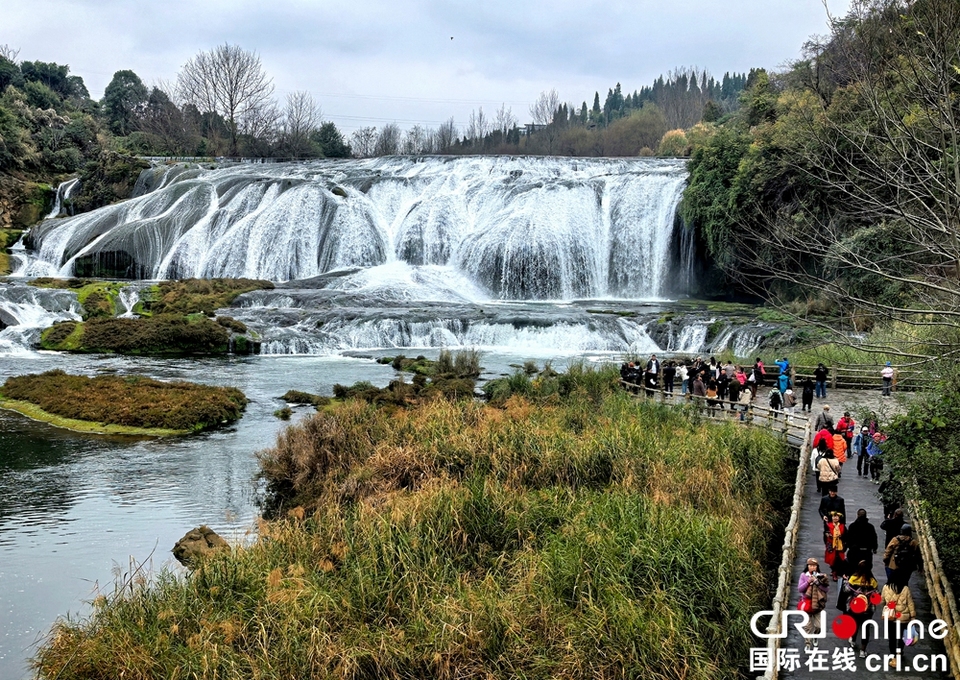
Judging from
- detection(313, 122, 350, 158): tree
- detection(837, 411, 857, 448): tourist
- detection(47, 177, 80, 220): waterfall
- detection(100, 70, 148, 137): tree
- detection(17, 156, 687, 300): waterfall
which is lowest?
detection(837, 411, 857, 448): tourist

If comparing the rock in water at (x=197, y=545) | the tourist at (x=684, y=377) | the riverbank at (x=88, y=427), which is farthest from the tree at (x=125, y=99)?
the rock in water at (x=197, y=545)

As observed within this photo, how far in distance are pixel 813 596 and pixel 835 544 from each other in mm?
1501

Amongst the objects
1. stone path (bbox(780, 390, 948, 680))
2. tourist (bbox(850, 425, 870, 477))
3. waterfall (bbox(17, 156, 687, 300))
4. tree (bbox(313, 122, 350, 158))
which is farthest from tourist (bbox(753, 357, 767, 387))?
tree (bbox(313, 122, 350, 158))

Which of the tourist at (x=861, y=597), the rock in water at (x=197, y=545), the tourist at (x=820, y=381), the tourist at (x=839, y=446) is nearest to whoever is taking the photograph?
the tourist at (x=861, y=597)

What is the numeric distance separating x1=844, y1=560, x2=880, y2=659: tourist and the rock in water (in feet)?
25.5

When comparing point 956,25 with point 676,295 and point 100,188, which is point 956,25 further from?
point 100,188

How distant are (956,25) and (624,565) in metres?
7.18

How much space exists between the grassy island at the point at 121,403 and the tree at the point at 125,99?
233 feet

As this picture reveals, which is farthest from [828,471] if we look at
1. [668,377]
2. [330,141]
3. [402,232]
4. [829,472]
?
[330,141]

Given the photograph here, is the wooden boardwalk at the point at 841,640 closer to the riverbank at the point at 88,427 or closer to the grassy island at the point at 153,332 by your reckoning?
the riverbank at the point at 88,427

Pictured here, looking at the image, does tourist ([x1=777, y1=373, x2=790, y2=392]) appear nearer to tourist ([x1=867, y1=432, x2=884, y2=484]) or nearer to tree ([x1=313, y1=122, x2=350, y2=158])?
tourist ([x1=867, y1=432, x2=884, y2=484])

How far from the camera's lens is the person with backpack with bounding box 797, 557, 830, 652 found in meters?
9.66

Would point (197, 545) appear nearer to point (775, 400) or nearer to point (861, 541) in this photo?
point (861, 541)

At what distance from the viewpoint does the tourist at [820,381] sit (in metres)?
22.8
